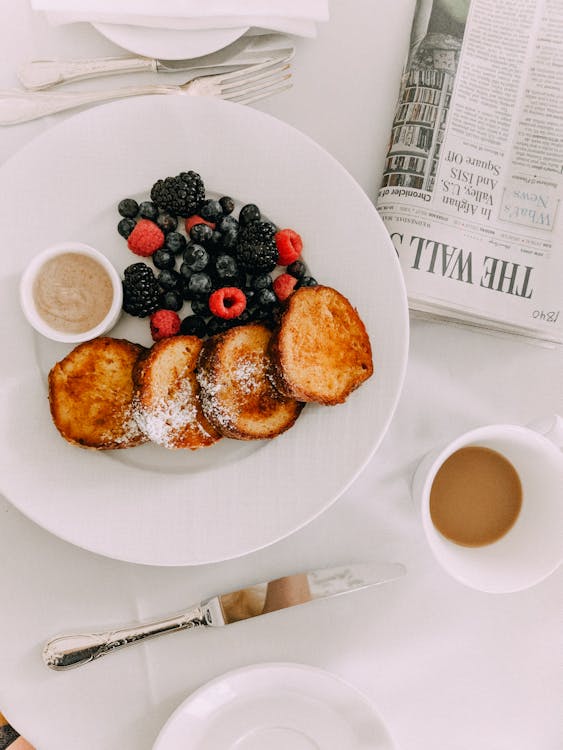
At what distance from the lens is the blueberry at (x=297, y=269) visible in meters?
1.13

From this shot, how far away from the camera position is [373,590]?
121cm

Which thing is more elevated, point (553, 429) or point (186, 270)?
point (186, 270)

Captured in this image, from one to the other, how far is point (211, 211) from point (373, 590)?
30.4 inches

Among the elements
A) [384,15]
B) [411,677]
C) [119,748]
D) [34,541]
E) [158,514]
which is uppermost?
[384,15]

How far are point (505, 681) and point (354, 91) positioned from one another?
Answer: 1190 millimetres

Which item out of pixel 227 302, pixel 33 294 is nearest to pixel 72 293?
pixel 33 294

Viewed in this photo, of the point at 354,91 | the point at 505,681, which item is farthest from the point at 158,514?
the point at 354,91

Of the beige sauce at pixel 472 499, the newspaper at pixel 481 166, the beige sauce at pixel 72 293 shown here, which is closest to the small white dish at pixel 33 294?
the beige sauce at pixel 72 293

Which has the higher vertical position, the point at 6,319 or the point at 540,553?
the point at 6,319

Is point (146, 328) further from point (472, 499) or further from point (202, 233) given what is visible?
point (472, 499)

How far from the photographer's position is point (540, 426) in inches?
43.1

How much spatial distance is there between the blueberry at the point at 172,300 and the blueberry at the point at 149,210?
0.14m

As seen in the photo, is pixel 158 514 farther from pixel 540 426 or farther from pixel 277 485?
pixel 540 426

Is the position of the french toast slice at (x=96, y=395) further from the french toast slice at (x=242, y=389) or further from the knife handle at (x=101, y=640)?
the knife handle at (x=101, y=640)
